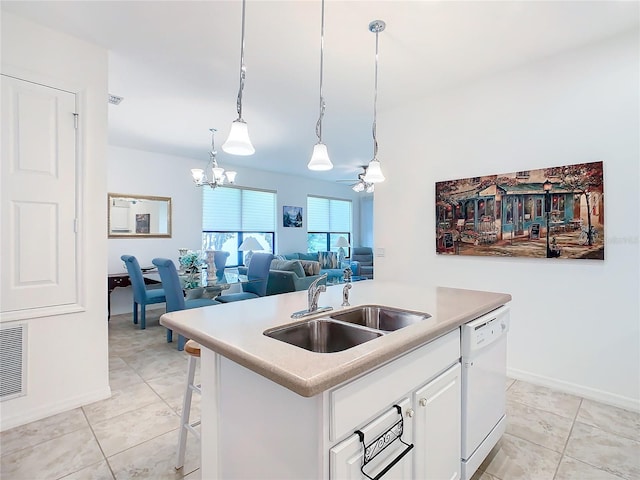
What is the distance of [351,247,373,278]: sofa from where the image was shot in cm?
734

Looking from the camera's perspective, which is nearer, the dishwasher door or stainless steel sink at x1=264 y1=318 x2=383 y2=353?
stainless steel sink at x1=264 y1=318 x2=383 y2=353

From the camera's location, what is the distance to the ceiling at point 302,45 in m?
2.09

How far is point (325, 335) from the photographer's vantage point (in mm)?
1507

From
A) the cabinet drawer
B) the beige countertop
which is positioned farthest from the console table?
the cabinet drawer

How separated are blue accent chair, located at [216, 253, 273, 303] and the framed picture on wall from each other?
2107mm

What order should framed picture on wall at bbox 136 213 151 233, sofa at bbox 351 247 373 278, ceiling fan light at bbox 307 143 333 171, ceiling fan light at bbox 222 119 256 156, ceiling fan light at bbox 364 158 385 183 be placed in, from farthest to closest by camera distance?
1. sofa at bbox 351 247 373 278
2. framed picture on wall at bbox 136 213 151 233
3. ceiling fan light at bbox 364 158 385 183
4. ceiling fan light at bbox 307 143 333 171
5. ceiling fan light at bbox 222 119 256 156

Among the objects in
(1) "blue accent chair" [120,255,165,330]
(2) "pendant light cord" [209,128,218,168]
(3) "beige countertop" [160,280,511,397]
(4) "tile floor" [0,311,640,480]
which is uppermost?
(2) "pendant light cord" [209,128,218,168]

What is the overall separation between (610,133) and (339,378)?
2.85m

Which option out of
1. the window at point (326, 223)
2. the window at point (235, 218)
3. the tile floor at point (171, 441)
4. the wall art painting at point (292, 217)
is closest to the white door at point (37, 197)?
the tile floor at point (171, 441)

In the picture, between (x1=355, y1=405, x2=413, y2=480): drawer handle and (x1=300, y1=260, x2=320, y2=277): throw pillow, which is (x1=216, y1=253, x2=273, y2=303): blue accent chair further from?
(x1=355, y1=405, x2=413, y2=480): drawer handle

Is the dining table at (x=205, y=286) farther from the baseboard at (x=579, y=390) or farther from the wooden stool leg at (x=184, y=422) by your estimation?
the baseboard at (x=579, y=390)

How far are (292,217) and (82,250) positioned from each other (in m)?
5.06

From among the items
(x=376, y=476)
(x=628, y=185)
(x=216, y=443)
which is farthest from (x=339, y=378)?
(x=628, y=185)

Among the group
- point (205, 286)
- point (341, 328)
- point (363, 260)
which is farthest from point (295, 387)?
point (363, 260)
